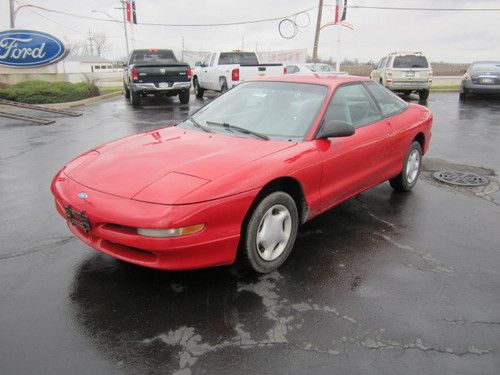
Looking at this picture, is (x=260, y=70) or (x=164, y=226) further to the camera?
(x=260, y=70)

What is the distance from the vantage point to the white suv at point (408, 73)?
1734 centimetres

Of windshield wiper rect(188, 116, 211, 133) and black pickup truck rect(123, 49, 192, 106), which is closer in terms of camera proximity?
windshield wiper rect(188, 116, 211, 133)

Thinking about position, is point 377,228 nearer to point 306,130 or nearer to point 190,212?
point 306,130

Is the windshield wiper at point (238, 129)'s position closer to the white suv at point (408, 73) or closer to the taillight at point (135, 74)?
the taillight at point (135, 74)

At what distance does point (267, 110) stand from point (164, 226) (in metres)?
1.90

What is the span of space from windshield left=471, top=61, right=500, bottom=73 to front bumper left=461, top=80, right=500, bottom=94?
0.78m

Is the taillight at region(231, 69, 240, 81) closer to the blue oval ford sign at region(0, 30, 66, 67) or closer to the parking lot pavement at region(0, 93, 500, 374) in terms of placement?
the blue oval ford sign at region(0, 30, 66, 67)

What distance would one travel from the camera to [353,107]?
454cm

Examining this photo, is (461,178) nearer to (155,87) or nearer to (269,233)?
(269,233)

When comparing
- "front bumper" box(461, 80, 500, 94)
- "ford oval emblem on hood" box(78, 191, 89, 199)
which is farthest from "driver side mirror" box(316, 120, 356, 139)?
"front bumper" box(461, 80, 500, 94)

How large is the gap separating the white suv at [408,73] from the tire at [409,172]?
12.8 metres

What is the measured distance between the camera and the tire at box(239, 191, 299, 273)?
10.7 ft

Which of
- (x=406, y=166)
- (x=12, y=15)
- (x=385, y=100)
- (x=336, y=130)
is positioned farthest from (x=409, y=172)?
(x=12, y=15)

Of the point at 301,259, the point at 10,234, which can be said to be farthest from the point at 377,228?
the point at 10,234
